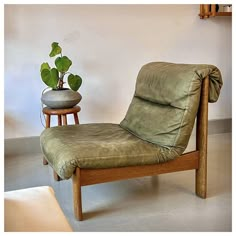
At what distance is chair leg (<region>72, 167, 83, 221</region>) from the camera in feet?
6.60

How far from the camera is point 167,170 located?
7.34 feet

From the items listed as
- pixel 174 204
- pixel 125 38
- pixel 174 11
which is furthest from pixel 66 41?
pixel 174 204

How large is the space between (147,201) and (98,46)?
1779 millimetres

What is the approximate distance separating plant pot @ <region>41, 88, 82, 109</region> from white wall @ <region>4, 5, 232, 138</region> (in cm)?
54

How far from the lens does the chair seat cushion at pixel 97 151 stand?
200 cm

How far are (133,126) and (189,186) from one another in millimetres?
575

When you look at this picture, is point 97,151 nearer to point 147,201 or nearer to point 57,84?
point 147,201

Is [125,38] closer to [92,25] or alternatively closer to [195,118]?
[92,25]

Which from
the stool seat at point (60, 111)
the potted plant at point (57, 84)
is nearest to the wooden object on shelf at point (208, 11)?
the potted plant at point (57, 84)

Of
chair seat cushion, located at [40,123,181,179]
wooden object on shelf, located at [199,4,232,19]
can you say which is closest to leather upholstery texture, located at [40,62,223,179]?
chair seat cushion, located at [40,123,181,179]

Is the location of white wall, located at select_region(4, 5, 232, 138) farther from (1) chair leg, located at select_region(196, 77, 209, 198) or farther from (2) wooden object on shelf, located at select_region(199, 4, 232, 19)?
(1) chair leg, located at select_region(196, 77, 209, 198)

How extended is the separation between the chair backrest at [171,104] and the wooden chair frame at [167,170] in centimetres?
7

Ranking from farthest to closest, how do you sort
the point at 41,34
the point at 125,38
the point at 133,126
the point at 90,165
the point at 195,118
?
the point at 125,38
the point at 41,34
the point at 133,126
the point at 195,118
the point at 90,165

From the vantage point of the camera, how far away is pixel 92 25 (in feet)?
11.5
